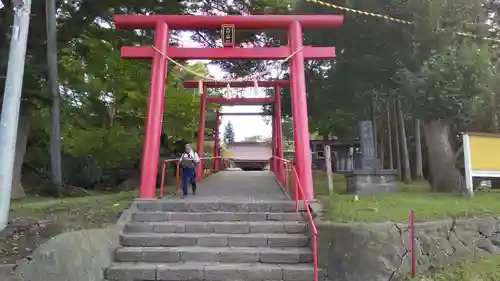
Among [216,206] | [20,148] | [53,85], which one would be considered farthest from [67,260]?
[20,148]

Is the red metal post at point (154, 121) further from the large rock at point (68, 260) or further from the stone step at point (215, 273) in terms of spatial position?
the stone step at point (215, 273)

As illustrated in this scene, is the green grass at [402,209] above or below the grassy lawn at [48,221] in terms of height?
above

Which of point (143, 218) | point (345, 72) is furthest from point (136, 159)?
point (143, 218)

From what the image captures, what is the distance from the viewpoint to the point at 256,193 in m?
10.6

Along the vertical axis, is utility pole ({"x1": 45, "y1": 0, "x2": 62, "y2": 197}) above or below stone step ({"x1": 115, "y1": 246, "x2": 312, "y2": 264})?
above

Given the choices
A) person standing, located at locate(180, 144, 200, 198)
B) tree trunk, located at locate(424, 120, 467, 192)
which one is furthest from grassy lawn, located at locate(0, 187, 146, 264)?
tree trunk, located at locate(424, 120, 467, 192)

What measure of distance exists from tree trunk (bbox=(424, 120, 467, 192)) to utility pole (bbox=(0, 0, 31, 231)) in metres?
9.49

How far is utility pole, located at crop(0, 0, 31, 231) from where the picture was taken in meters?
7.17

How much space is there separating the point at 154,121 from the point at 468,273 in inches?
255

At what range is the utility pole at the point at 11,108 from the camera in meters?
7.17

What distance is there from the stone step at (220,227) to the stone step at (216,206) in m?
0.54

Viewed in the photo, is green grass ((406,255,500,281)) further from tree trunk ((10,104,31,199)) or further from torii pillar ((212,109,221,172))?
torii pillar ((212,109,221,172))

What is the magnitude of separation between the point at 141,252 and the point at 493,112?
1523cm

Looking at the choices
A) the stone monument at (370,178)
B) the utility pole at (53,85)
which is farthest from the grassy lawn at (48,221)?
the stone monument at (370,178)
